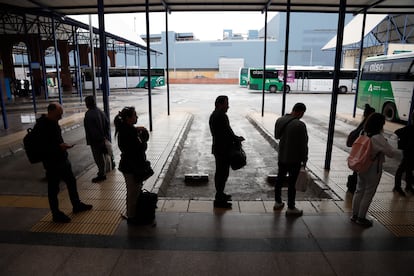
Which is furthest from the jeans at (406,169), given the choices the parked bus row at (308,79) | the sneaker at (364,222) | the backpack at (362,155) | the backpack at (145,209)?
the parked bus row at (308,79)

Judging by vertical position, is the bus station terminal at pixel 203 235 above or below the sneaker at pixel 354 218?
below

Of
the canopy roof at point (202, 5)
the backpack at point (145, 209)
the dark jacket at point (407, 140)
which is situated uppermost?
the canopy roof at point (202, 5)

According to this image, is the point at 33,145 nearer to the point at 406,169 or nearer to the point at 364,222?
the point at 364,222

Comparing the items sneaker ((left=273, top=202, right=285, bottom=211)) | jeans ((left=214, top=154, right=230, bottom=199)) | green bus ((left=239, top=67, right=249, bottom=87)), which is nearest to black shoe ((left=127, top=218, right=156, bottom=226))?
jeans ((left=214, top=154, right=230, bottom=199))

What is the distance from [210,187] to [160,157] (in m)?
1.69

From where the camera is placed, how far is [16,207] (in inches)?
173

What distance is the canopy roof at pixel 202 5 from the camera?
323 inches

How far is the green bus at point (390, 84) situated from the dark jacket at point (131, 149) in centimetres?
1120

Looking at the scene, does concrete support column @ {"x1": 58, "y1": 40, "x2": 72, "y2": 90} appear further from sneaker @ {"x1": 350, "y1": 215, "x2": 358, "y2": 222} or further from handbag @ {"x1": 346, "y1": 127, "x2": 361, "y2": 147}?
sneaker @ {"x1": 350, "y1": 215, "x2": 358, "y2": 222}

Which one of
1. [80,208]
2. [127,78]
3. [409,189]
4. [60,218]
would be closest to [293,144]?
[409,189]

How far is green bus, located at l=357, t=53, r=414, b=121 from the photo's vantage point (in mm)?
11602

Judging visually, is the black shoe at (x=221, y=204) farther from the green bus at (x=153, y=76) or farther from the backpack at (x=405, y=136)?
the green bus at (x=153, y=76)

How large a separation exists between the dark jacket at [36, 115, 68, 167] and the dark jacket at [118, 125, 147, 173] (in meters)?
0.85

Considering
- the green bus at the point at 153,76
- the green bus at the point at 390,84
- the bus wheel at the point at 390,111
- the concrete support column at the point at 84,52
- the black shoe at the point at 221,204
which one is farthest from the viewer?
the green bus at the point at 153,76
